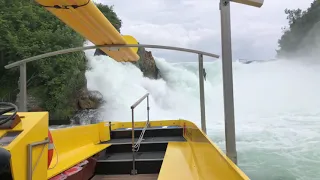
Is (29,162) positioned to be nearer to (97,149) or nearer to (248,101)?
(97,149)

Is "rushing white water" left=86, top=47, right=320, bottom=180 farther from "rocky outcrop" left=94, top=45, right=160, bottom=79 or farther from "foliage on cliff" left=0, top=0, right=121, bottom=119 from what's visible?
"foliage on cliff" left=0, top=0, right=121, bottom=119

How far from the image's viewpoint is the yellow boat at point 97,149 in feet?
5.56

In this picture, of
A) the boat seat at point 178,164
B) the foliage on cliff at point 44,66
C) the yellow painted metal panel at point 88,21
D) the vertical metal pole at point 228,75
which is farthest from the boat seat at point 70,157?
the foliage on cliff at point 44,66

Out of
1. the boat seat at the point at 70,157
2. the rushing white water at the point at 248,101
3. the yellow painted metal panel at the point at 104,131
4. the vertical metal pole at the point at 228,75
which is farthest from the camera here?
the rushing white water at the point at 248,101

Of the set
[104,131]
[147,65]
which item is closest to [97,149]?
[104,131]

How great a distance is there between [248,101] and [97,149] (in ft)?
72.9

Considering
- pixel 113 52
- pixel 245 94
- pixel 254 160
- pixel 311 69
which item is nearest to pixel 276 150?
pixel 254 160

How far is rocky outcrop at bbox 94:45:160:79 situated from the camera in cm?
2589

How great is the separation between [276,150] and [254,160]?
179cm

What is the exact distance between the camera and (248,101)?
24953mm

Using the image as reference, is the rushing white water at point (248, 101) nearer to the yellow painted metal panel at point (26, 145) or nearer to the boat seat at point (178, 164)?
the boat seat at point (178, 164)

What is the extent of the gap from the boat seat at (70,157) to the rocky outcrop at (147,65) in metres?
21.4

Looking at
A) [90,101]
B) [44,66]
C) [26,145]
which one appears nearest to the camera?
[26,145]

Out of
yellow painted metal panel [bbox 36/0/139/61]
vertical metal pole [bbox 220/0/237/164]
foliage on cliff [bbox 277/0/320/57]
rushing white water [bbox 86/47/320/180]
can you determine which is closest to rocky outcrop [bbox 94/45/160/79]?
rushing white water [bbox 86/47/320/180]
